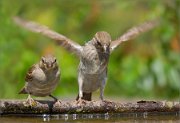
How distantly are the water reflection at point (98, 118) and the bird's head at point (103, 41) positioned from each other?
563mm

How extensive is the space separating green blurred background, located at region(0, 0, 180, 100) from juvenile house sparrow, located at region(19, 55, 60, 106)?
2310 millimetres

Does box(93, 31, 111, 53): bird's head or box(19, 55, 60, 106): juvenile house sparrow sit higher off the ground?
box(93, 31, 111, 53): bird's head

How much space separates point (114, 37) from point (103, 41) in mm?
3783

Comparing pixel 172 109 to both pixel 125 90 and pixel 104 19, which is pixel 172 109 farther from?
pixel 104 19

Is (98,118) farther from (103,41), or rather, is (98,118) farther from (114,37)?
(114,37)

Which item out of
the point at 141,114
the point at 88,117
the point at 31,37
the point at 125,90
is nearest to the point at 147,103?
the point at 141,114

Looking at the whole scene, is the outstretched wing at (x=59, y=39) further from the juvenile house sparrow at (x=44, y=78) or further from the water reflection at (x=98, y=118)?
the water reflection at (x=98, y=118)

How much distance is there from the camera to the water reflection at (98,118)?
486 cm

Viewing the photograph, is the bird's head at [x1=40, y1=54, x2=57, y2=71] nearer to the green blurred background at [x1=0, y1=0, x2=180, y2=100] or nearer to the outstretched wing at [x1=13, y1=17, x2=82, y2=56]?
the outstretched wing at [x1=13, y1=17, x2=82, y2=56]

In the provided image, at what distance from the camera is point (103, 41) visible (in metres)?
5.59

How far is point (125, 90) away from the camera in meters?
8.92

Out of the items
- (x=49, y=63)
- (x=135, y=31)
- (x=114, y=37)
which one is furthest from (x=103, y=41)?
(x=114, y=37)

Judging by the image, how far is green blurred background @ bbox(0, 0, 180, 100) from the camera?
8.50 metres

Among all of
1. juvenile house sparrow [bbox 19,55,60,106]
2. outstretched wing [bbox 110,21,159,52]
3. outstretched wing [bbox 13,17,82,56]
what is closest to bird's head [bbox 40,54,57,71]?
juvenile house sparrow [bbox 19,55,60,106]
